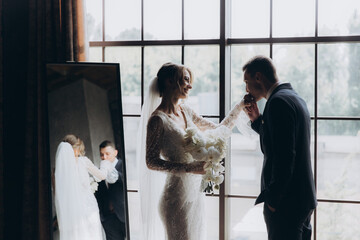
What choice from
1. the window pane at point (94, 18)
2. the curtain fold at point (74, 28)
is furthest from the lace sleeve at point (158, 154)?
the window pane at point (94, 18)

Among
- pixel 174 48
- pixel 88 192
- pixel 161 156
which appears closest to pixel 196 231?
pixel 161 156

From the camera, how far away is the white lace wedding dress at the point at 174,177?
2805 millimetres

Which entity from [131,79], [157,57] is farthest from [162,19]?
[131,79]

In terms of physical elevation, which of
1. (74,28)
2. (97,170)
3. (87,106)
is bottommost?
(97,170)

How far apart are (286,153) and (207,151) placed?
1.81ft

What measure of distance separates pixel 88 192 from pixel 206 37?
5.15ft

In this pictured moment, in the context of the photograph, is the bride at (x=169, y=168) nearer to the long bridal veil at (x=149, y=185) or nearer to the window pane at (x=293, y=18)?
the long bridal veil at (x=149, y=185)

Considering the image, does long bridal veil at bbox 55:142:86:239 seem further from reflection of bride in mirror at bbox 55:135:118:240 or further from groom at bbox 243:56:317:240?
groom at bbox 243:56:317:240

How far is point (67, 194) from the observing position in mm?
→ 3113

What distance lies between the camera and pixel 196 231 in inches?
113

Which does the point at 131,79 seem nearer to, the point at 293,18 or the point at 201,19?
the point at 201,19

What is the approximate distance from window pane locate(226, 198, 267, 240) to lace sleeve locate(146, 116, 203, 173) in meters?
0.87

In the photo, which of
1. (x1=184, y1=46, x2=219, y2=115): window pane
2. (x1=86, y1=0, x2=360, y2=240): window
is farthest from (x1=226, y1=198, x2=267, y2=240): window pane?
(x1=184, y1=46, x2=219, y2=115): window pane

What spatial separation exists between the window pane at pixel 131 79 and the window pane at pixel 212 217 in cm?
98
